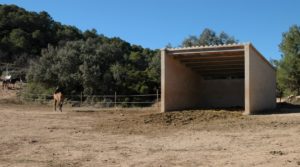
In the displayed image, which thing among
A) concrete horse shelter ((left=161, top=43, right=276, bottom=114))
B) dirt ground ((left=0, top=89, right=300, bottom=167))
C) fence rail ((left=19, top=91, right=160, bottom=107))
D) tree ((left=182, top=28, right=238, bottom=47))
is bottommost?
dirt ground ((left=0, top=89, right=300, bottom=167))

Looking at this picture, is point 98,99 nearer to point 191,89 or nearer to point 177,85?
point 191,89

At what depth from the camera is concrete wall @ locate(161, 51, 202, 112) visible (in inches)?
878

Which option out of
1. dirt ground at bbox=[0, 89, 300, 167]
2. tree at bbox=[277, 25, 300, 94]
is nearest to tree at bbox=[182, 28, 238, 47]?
tree at bbox=[277, 25, 300, 94]

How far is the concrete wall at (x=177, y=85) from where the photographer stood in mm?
22312

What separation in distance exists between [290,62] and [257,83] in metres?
19.1

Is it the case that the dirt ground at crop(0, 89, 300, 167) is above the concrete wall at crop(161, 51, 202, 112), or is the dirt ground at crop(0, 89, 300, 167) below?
below

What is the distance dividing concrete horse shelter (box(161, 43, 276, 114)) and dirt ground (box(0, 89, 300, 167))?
3147mm

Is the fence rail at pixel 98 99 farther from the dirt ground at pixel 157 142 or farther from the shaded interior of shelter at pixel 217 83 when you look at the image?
the dirt ground at pixel 157 142

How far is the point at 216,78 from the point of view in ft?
99.2

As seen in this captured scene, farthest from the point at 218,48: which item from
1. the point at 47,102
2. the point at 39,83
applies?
the point at 39,83

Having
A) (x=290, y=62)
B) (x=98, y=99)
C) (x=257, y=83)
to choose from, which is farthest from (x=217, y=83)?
(x=290, y=62)

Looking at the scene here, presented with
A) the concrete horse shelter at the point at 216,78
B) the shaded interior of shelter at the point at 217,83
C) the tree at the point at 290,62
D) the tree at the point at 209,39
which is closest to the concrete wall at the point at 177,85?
the concrete horse shelter at the point at 216,78

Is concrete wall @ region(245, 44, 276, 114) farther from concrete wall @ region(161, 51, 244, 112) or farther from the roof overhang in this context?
concrete wall @ region(161, 51, 244, 112)

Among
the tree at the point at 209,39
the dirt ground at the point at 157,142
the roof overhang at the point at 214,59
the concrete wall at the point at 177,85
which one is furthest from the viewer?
the tree at the point at 209,39
